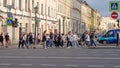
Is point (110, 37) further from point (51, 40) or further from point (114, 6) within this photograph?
point (114, 6)

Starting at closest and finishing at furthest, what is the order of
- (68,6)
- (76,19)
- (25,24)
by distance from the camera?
(25,24), (68,6), (76,19)

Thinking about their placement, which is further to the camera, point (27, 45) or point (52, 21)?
point (52, 21)

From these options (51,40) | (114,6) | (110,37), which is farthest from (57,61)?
(110,37)

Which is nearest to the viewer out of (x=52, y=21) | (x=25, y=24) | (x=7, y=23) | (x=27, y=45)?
(x=27, y=45)

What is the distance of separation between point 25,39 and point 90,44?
700cm

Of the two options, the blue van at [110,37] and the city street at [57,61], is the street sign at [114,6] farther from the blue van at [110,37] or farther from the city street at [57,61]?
the city street at [57,61]

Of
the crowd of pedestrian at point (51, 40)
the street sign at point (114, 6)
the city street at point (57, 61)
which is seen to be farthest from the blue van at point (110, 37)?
the city street at point (57, 61)

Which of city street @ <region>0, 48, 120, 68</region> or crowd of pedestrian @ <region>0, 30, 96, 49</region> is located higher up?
crowd of pedestrian @ <region>0, 30, 96, 49</region>

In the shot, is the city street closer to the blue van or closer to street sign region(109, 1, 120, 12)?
street sign region(109, 1, 120, 12)

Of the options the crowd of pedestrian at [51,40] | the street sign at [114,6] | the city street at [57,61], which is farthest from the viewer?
the crowd of pedestrian at [51,40]

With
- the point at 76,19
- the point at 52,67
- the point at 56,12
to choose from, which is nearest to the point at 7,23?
the point at 52,67

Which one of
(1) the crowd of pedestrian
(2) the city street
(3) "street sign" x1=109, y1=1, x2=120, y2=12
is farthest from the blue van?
(2) the city street

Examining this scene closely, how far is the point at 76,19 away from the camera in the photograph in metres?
119

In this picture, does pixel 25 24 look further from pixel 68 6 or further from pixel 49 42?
pixel 68 6
